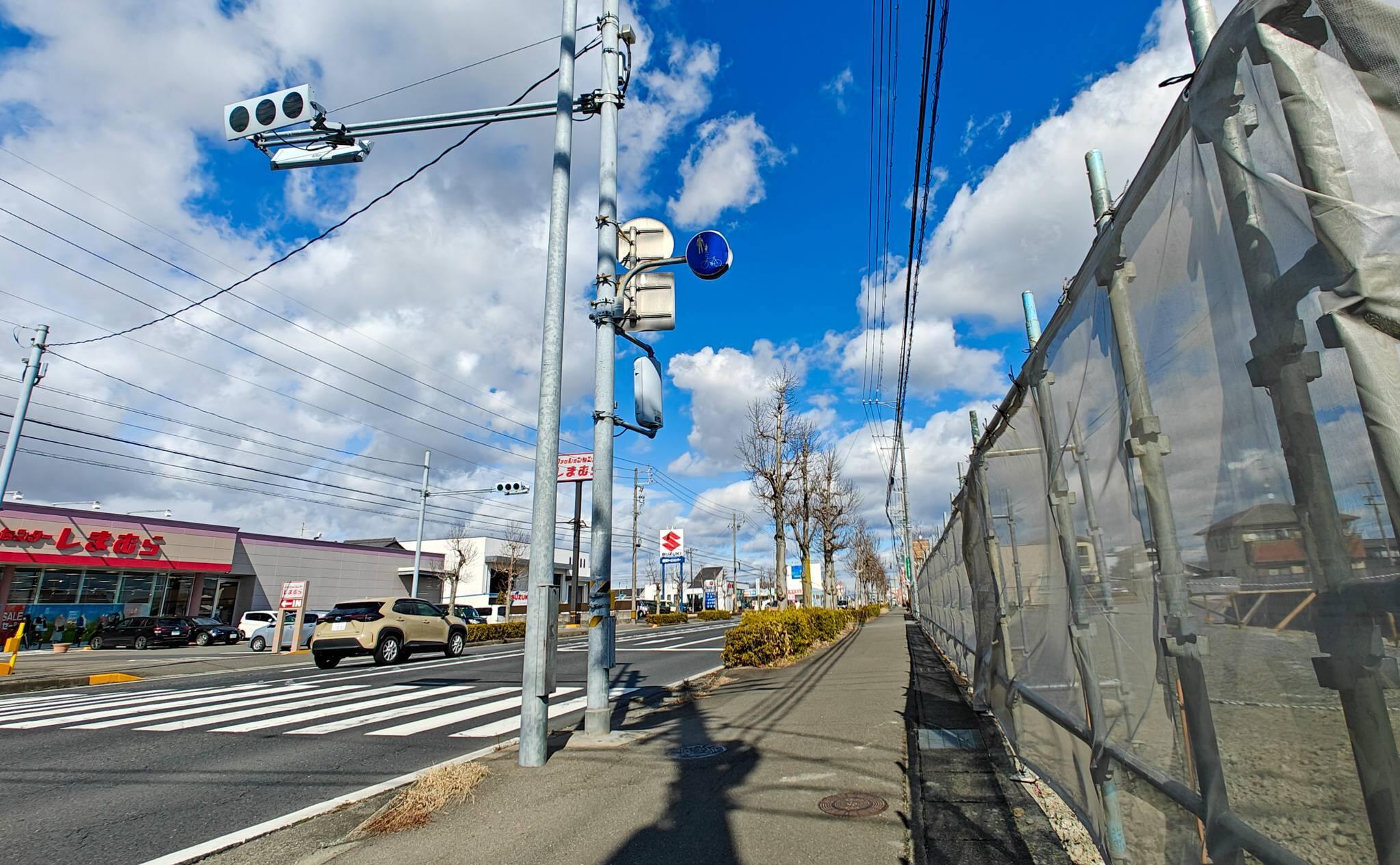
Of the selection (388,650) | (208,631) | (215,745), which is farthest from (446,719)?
(208,631)

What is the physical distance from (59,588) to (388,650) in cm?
2063

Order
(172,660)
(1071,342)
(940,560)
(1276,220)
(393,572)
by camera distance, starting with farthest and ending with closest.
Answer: (393,572)
(172,660)
(940,560)
(1071,342)
(1276,220)

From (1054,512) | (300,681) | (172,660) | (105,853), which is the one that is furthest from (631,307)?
(172,660)

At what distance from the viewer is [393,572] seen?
45219 millimetres

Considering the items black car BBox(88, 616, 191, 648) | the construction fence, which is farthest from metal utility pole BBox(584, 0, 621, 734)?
black car BBox(88, 616, 191, 648)

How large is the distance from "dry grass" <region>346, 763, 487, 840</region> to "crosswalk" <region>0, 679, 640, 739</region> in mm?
2776

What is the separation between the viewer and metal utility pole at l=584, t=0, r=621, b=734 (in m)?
6.76

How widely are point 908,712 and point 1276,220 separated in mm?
7483

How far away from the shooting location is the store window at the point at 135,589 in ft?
94.4

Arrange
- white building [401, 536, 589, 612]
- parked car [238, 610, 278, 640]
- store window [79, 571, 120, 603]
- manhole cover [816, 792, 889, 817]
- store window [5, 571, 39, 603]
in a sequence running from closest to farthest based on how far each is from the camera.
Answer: manhole cover [816, 792, 889, 817] < store window [5, 571, 39, 603] < store window [79, 571, 120, 603] < parked car [238, 610, 278, 640] < white building [401, 536, 589, 612]

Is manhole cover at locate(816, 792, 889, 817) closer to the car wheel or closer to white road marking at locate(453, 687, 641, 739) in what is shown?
white road marking at locate(453, 687, 641, 739)

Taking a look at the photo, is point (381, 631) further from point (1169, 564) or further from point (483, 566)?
point (483, 566)

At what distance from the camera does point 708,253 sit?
23.9 feet

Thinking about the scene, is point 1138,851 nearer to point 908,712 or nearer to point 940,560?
point 908,712
